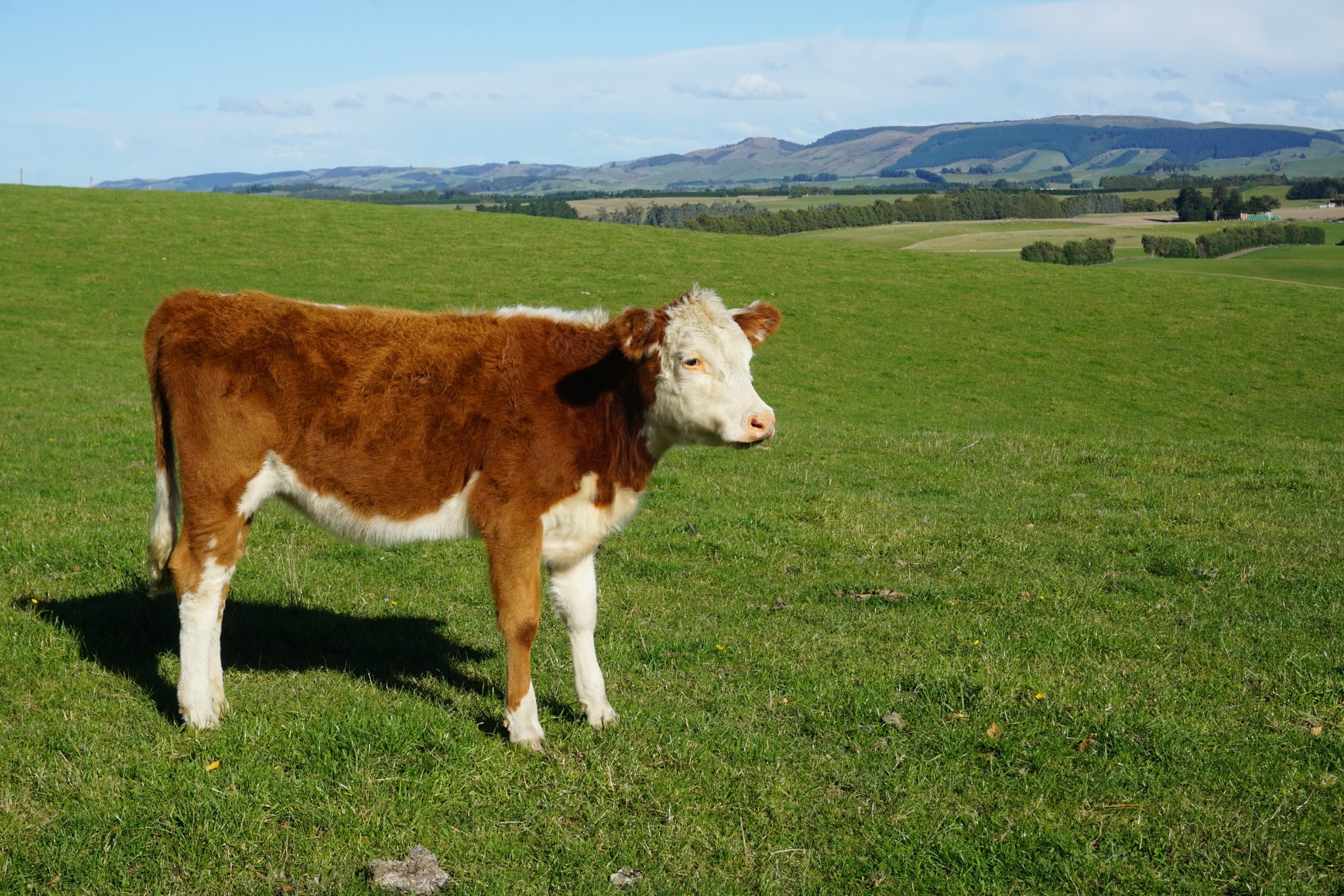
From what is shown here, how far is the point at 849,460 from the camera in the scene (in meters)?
16.2

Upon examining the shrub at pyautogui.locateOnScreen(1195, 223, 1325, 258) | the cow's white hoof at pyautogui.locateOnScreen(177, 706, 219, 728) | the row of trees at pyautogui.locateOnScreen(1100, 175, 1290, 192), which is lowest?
the cow's white hoof at pyautogui.locateOnScreen(177, 706, 219, 728)

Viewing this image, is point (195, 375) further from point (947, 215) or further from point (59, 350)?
point (947, 215)

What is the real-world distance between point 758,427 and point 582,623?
1.62 metres

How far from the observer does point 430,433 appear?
597 centimetres

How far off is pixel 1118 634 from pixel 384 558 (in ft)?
19.9

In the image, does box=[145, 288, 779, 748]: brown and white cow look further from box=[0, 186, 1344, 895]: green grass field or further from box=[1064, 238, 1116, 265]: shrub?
box=[1064, 238, 1116, 265]: shrub

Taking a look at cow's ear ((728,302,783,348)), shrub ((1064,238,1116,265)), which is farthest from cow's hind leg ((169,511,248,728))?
shrub ((1064,238,1116,265))

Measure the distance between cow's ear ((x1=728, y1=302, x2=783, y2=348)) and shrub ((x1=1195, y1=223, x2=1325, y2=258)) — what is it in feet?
275

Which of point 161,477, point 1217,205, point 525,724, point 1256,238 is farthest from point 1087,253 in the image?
point 161,477

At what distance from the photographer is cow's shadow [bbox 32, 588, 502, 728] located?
6887 millimetres

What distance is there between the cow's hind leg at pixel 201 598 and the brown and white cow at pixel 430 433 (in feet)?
0.04

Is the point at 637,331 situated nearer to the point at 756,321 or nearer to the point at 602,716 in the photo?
the point at 756,321

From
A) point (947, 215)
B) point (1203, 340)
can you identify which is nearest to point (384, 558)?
point (1203, 340)

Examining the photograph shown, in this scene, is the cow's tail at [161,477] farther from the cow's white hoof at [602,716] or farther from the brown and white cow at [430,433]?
the cow's white hoof at [602,716]
